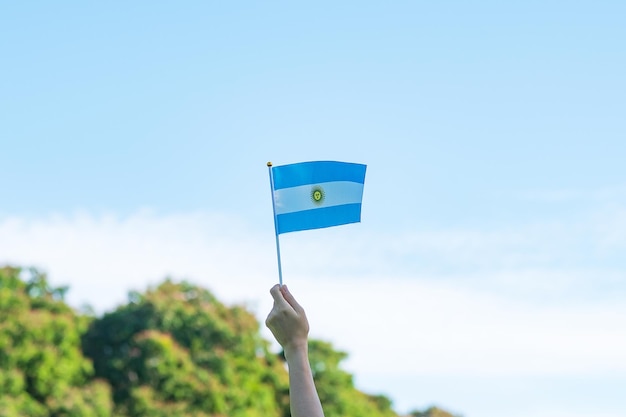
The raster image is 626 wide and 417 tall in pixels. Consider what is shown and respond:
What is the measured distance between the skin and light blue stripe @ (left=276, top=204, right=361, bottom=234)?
115 cm

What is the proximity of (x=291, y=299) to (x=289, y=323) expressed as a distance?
3.5 inches

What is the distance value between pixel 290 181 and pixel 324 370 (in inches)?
1083

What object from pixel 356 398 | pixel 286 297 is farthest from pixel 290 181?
pixel 356 398

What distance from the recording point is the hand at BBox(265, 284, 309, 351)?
2.70 m

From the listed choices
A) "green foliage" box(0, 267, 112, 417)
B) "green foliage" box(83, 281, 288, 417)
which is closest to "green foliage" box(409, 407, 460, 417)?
"green foliage" box(83, 281, 288, 417)

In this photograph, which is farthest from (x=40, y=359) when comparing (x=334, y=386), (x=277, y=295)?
(x=277, y=295)

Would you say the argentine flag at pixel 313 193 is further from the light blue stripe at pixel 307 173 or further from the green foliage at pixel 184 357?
the green foliage at pixel 184 357

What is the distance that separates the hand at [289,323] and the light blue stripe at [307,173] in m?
1.18

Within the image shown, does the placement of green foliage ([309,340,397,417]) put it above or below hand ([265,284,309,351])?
above

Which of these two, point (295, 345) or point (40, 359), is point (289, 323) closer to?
point (295, 345)

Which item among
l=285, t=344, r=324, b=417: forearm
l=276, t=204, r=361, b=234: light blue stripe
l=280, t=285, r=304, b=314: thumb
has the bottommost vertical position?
l=285, t=344, r=324, b=417: forearm

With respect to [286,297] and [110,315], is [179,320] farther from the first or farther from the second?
[286,297]

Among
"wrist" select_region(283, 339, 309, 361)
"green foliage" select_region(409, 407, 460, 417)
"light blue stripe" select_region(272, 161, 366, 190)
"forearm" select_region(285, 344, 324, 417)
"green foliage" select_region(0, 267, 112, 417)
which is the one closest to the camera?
"forearm" select_region(285, 344, 324, 417)

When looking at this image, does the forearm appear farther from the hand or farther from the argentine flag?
the argentine flag
